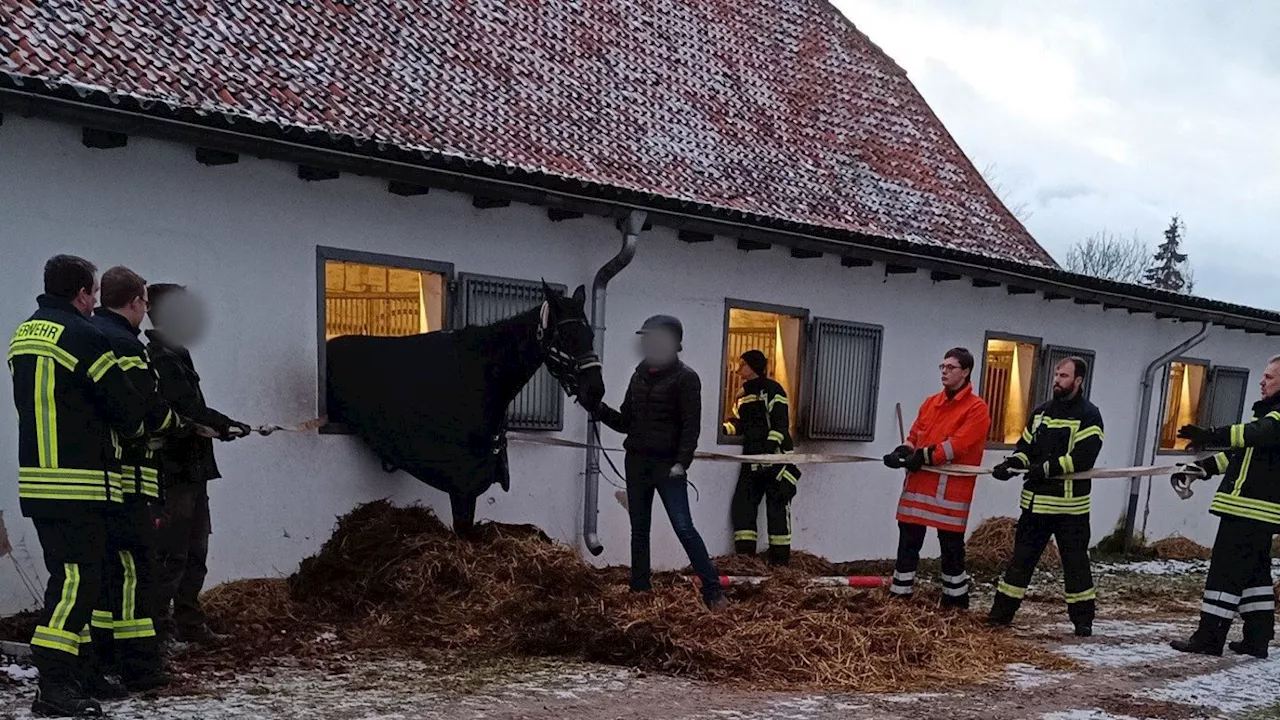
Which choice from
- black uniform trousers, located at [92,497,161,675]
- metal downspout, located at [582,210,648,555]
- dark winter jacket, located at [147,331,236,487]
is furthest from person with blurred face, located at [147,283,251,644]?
metal downspout, located at [582,210,648,555]

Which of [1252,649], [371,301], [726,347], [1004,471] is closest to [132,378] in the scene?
[371,301]

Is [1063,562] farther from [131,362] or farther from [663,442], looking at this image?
[131,362]

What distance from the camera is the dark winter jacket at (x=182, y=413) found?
536 centimetres

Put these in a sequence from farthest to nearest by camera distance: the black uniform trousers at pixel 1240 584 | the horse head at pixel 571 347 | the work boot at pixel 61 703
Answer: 1. the black uniform trousers at pixel 1240 584
2. the horse head at pixel 571 347
3. the work boot at pixel 61 703

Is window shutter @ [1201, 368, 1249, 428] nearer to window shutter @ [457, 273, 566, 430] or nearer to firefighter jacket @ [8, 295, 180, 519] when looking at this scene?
window shutter @ [457, 273, 566, 430]

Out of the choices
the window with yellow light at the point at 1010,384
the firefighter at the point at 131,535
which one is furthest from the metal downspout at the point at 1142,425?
the firefighter at the point at 131,535

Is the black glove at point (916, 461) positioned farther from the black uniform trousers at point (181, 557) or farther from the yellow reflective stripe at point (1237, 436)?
the black uniform trousers at point (181, 557)

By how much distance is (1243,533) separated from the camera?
7312 millimetres

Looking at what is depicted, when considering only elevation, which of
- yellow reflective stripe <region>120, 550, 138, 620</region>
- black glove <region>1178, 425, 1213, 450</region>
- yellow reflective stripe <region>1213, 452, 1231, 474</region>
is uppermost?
black glove <region>1178, 425, 1213, 450</region>

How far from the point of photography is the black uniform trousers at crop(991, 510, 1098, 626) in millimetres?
7527

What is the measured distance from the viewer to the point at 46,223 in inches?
234

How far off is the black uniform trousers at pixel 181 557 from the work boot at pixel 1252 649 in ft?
21.2

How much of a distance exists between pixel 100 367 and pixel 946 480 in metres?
5.37

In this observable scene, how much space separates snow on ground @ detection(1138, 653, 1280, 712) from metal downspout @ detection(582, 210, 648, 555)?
4.14 metres
